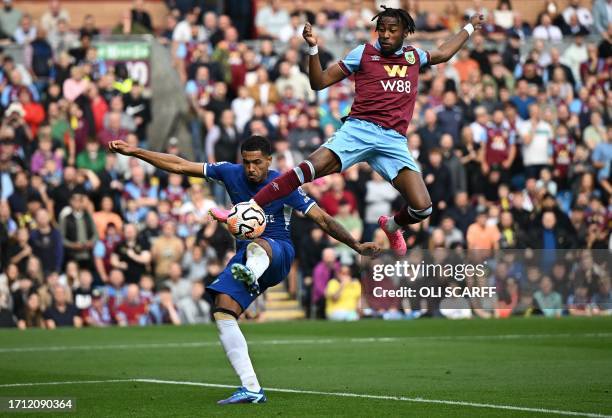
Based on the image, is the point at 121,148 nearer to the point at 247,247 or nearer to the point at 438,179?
the point at 247,247

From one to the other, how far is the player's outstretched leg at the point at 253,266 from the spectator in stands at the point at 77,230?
13.7m

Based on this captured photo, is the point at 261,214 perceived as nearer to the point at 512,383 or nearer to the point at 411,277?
the point at 512,383

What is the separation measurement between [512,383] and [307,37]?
4230 millimetres

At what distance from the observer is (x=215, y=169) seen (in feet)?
44.1

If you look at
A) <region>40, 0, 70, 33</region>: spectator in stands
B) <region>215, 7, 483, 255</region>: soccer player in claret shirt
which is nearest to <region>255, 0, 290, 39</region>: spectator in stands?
<region>40, 0, 70, 33</region>: spectator in stands

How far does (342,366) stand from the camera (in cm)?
1700

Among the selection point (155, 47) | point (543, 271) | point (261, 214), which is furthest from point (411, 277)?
point (261, 214)

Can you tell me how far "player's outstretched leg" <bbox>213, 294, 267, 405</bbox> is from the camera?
12.7 metres

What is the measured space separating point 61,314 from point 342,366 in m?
9.75

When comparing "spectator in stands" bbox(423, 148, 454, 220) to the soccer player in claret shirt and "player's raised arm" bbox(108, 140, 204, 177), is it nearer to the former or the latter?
the soccer player in claret shirt

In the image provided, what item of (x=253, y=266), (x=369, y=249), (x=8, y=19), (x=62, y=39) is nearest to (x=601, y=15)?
(x=62, y=39)

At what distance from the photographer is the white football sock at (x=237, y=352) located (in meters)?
12.7

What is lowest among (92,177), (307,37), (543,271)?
(543,271)

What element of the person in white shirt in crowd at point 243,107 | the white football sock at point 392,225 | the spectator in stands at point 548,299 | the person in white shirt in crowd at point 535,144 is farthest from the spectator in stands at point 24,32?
the white football sock at point 392,225
